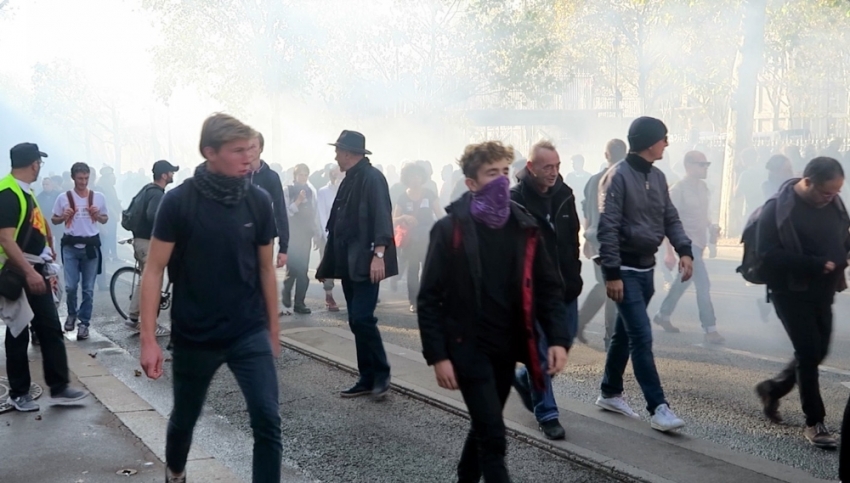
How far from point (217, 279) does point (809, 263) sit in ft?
10.7

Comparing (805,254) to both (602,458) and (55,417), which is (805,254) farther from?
(55,417)

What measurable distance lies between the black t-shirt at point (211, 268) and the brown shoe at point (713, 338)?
18.9 ft

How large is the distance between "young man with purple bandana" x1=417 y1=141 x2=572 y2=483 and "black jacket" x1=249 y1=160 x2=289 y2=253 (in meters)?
4.49

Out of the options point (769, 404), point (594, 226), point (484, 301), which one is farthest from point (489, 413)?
point (594, 226)

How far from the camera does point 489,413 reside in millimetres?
3641

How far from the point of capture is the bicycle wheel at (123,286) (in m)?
11.2

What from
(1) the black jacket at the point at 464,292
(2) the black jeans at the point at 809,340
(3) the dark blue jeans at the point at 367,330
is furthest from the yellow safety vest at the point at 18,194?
(2) the black jeans at the point at 809,340

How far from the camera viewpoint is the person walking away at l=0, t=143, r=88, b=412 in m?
6.14

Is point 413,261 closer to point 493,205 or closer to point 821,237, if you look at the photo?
point 821,237

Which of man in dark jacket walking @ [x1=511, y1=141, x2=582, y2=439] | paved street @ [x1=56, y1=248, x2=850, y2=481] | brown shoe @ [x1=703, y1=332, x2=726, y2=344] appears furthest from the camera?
brown shoe @ [x1=703, y1=332, x2=726, y2=344]

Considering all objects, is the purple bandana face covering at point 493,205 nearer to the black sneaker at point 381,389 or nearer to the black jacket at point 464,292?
the black jacket at point 464,292

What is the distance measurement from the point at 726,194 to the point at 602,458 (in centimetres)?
1543

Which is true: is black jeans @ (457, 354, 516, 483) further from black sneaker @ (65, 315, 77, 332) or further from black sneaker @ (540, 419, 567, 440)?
black sneaker @ (65, 315, 77, 332)

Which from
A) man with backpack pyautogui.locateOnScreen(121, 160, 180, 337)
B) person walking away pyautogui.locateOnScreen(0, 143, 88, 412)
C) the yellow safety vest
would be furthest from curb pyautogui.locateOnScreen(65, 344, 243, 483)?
man with backpack pyautogui.locateOnScreen(121, 160, 180, 337)
